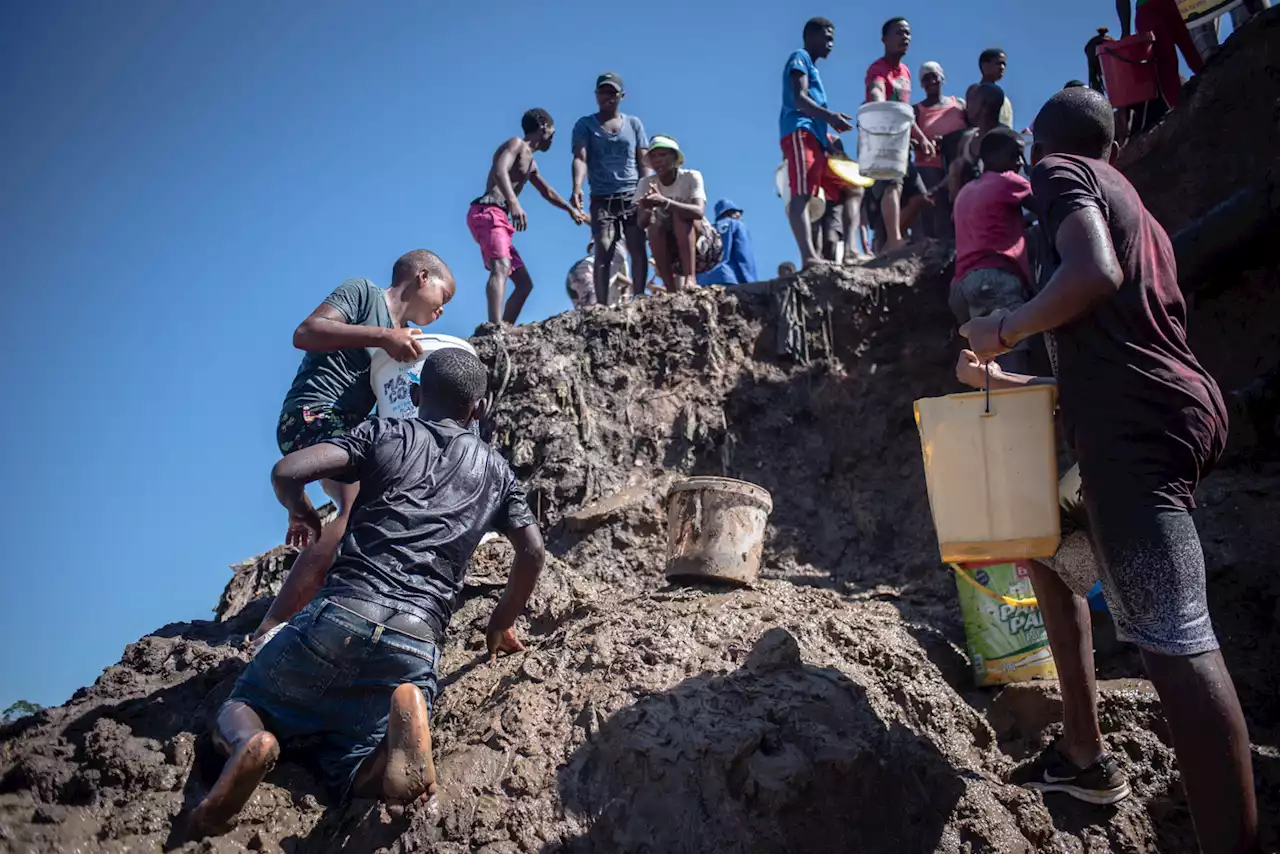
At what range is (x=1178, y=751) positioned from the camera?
254 centimetres

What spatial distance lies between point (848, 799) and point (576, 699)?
3.12 feet

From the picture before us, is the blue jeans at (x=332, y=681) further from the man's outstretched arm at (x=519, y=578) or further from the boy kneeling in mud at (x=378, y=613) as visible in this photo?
the man's outstretched arm at (x=519, y=578)

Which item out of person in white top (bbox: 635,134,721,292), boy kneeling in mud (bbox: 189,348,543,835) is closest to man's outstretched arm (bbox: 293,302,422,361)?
boy kneeling in mud (bbox: 189,348,543,835)

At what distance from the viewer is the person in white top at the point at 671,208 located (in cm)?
766

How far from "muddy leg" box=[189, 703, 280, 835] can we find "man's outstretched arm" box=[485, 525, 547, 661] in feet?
3.24

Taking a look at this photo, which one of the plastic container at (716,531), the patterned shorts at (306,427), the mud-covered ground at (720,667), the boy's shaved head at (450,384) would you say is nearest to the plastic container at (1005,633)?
the mud-covered ground at (720,667)

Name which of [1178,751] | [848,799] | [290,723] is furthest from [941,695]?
[290,723]

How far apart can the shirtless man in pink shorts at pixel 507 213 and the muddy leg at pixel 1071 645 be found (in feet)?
16.1

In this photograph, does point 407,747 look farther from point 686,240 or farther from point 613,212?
point 613,212

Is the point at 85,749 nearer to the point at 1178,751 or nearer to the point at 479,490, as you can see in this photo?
the point at 479,490

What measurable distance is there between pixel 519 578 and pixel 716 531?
4.30 feet

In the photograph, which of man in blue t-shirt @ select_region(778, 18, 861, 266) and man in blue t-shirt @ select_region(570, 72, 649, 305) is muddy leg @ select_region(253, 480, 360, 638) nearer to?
man in blue t-shirt @ select_region(570, 72, 649, 305)

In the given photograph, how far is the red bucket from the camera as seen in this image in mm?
6930

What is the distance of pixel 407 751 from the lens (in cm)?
293
